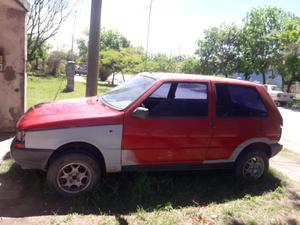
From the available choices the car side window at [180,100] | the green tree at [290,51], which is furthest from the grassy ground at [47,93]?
the green tree at [290,51]

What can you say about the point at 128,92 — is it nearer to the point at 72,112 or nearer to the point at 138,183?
the point at 72,112

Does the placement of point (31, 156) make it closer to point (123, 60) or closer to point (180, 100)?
point (180, 100)

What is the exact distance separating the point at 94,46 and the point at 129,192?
3.18 metres

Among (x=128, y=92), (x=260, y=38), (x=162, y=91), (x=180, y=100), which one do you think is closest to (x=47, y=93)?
(x=128, y=92)

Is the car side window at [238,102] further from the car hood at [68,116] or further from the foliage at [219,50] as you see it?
the foliage at [219,50]

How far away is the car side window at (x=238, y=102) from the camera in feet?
18.2

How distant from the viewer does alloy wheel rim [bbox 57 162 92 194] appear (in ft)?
15.6

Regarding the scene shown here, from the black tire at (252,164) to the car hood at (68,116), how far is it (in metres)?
2.16

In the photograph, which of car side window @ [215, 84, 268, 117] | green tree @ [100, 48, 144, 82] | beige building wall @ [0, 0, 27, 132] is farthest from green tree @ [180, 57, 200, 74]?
car side window @ [215, 84, 268, 117]

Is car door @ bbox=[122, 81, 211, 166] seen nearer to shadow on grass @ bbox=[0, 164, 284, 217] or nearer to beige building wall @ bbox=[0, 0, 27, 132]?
shadow on grass @ bbox=[0, 164, 284, 217]

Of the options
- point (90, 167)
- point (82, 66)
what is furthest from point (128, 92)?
point (82, 66)

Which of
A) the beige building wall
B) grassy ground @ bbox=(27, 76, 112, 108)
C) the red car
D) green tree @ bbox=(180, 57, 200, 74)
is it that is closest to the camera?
the red car

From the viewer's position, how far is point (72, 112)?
494 cm

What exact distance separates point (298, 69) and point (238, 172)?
87.4 ft
